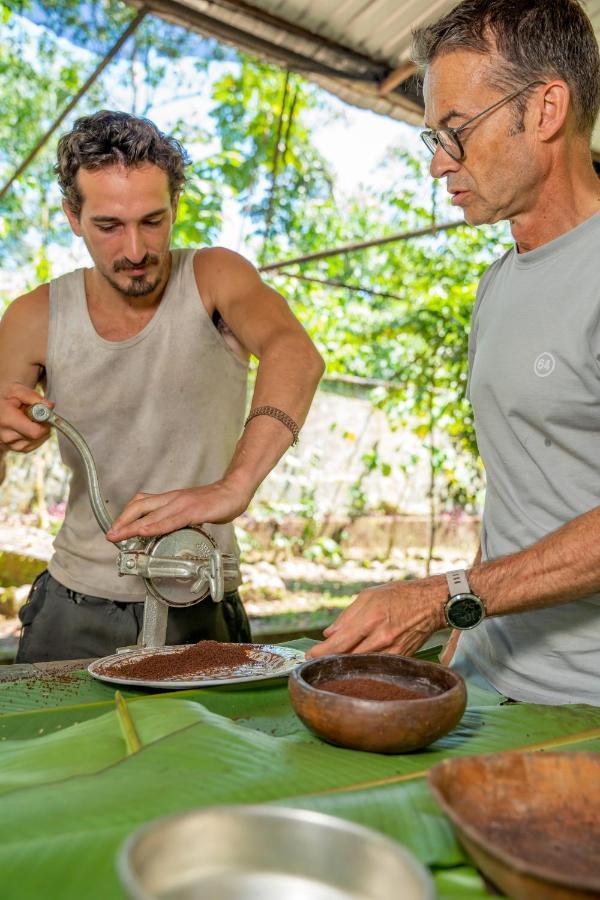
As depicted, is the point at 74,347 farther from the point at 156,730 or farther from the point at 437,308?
the point at 437,308

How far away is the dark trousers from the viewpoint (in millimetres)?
2484

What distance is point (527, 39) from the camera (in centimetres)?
175

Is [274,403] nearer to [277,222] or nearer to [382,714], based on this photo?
[382,714]

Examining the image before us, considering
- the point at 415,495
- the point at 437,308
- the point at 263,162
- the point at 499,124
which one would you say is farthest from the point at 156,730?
the point at 415,495

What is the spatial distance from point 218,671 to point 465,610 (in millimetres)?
504

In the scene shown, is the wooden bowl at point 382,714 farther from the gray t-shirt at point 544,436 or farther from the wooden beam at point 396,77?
the wooden beam at point 396,77

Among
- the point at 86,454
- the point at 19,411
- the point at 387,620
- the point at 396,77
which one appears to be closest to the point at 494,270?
the point at 387,620

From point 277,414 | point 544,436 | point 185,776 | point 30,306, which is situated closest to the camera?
point 185,776

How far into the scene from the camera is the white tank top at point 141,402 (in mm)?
2557

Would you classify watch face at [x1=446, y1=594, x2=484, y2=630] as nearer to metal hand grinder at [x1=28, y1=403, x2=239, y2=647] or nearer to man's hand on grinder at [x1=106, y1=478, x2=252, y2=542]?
metal hand grinder at [x1=28, y1=403, x2=239, y2=647]

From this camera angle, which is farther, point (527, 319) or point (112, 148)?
point (112, 148)

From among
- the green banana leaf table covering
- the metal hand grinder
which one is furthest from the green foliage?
the green banana leaf table covering

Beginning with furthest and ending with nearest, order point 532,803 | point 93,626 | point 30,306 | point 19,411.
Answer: point 30,306 → point 93,626 → point 19,411 → point 532,803

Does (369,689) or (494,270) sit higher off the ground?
(494,270)
